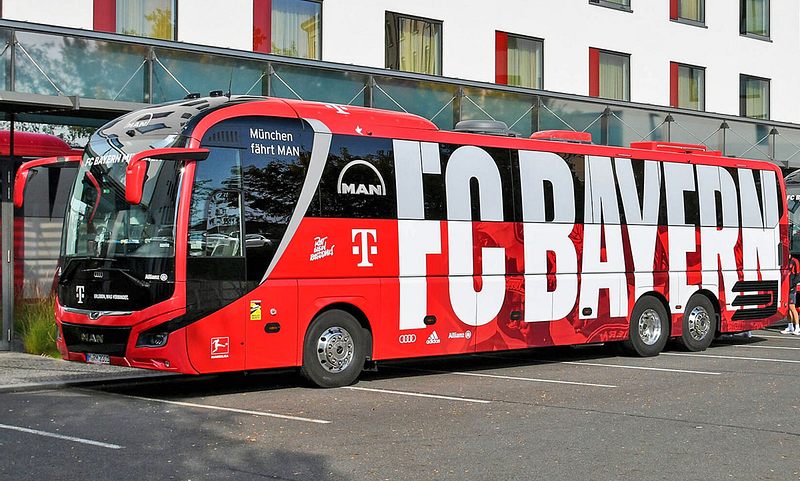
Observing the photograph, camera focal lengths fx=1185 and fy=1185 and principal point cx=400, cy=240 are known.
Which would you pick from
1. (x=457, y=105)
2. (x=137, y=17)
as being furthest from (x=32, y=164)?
(x=457, y=105)

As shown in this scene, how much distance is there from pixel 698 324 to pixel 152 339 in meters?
9.73

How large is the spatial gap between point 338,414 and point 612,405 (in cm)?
288

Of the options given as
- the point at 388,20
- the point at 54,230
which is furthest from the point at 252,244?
the point at 388,20

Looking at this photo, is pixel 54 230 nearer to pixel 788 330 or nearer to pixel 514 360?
pixel 514 360

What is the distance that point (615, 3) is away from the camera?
29094mm

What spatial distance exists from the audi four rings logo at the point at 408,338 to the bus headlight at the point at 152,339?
10.7ft

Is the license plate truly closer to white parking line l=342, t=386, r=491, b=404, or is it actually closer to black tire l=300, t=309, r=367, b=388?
black tire l=300, t=309, r=367, b=388

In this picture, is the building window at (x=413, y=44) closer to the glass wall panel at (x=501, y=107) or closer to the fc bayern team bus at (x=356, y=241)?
the glass wall panel at (x=501, y=107)

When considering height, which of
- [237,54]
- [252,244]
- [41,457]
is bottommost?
[41,457]

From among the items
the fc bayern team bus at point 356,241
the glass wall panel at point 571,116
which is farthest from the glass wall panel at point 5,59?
the glass wall panel at point 571,116

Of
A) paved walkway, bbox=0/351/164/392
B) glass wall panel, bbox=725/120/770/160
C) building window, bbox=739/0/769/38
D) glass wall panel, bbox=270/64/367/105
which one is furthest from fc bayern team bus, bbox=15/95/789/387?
building window, bbox=739/0/769/38

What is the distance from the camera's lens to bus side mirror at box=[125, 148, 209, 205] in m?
11.8

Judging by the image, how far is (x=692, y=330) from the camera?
1881cm

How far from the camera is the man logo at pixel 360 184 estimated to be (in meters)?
14.0
